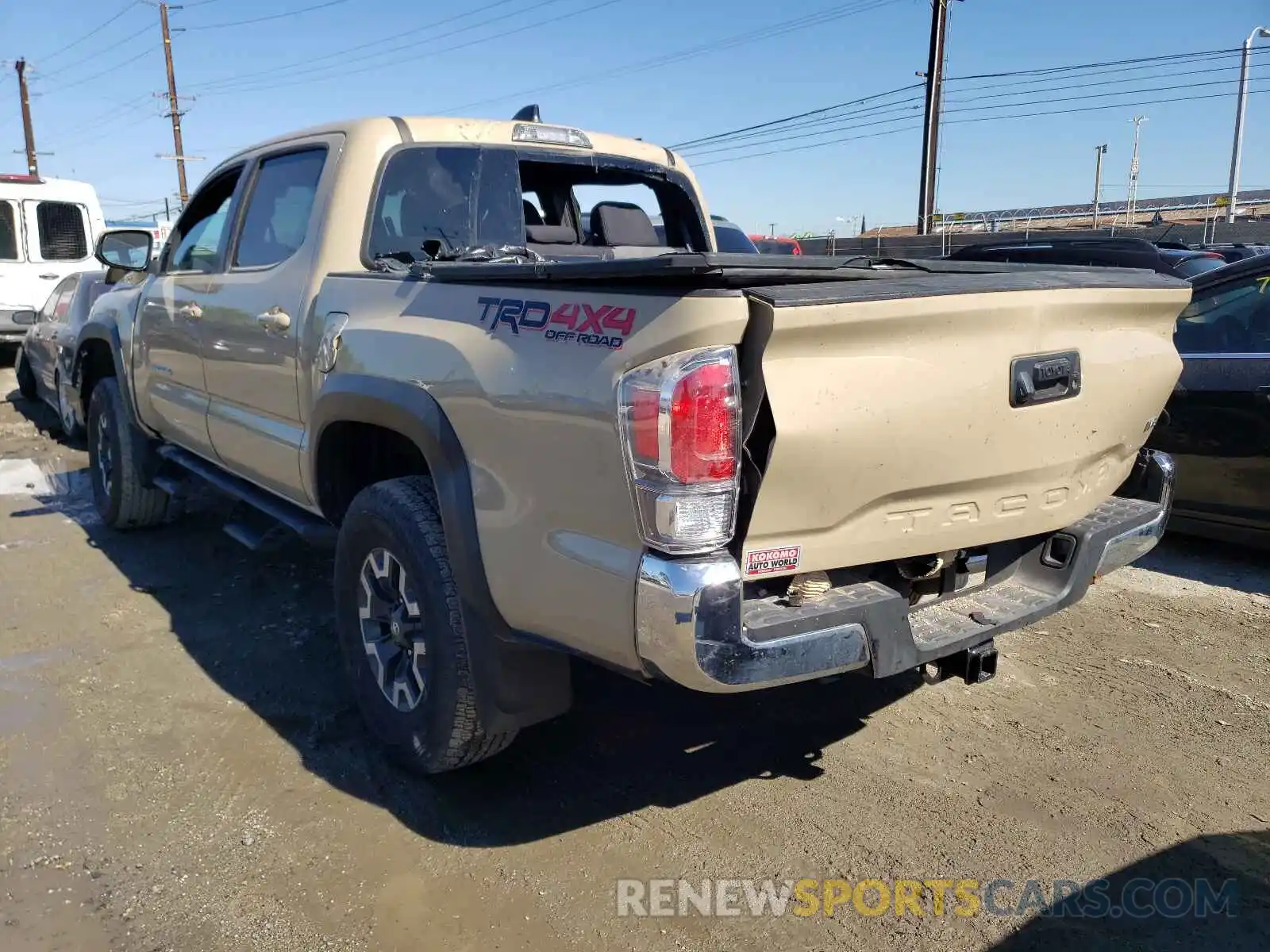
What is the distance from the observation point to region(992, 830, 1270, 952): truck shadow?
2.43 meters

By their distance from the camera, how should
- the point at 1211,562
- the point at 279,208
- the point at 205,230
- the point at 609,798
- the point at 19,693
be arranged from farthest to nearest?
the point at 1211,562
the point at 205,230
the point at 279,208
the point at 19,693
the point at 609,798

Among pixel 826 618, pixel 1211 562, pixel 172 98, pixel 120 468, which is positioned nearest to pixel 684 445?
pixel 826 618

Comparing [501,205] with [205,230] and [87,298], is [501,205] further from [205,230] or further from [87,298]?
[87,298]

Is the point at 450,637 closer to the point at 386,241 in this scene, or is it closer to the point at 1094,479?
the point at 386,241

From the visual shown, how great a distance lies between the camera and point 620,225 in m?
4.34

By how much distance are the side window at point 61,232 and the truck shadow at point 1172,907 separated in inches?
583

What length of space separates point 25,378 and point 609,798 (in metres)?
10.0

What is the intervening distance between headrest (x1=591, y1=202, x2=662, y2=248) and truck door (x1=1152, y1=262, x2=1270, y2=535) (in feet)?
9.07

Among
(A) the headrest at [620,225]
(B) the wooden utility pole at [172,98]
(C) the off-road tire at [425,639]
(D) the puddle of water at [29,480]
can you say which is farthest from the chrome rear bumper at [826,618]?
(B) the wooden utility pole at [172,98]

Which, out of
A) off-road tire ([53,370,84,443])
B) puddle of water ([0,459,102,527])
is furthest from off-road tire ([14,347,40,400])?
puddle of water ([0,459,102,527])

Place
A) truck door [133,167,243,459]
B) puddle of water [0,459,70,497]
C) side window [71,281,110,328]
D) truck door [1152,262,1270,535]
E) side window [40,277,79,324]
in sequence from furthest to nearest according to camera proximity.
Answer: side window [40,277,79,324]
side window [71,281,110,328]
puddle of water [0,459,70,497]
truck door [1152,262,1270,535]
truck door [133,167,243,459]

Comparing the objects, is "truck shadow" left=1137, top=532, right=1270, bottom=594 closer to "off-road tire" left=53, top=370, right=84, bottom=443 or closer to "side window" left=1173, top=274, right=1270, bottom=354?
"side window" left=1173, top=274, right=1270, bottom=354

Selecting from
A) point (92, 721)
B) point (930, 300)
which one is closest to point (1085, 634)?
point (930, 300)

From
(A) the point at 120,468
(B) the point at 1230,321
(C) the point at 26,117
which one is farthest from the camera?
(C) the point at 26,117
